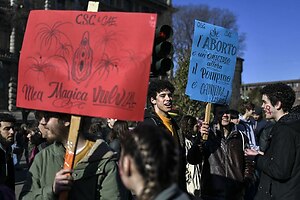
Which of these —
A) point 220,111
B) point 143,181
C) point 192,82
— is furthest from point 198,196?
point 143,181

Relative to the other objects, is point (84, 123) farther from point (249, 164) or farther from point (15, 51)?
point (15, 51)

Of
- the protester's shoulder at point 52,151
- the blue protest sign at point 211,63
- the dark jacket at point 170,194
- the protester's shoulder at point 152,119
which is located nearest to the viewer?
the dark jacket at point 170,194

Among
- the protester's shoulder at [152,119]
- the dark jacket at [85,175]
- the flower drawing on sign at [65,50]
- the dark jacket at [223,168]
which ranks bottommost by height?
the dark jacket at [223,168]

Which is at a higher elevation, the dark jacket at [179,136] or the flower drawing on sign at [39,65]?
the flower drawing on sign at [39,65]

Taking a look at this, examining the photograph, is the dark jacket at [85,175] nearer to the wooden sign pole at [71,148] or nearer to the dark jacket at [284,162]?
the wooden sign pole at [71,148]

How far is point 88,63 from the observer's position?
109 inches

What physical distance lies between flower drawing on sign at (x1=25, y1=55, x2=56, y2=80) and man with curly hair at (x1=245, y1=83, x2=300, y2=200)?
2.00 metres

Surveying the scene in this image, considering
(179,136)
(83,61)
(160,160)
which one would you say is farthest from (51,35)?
(179,136)

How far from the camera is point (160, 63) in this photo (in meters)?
3.46

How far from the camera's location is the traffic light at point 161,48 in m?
3.35

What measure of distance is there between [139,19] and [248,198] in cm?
441

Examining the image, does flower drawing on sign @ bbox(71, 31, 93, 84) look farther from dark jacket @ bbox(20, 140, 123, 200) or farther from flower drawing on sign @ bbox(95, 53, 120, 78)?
dark jacket @ bbox(20, 140, 123, 200)

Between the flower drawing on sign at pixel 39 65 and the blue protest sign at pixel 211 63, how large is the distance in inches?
82.0

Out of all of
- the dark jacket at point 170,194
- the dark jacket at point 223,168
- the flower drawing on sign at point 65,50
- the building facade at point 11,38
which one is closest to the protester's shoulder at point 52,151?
the flower drawing on sign at point 65,50
